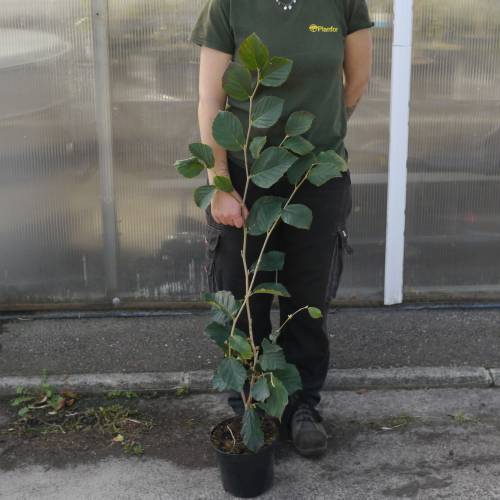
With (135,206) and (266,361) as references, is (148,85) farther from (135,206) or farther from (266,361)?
(266,361)


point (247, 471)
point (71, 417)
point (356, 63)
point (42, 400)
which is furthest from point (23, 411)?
point (356, 63)

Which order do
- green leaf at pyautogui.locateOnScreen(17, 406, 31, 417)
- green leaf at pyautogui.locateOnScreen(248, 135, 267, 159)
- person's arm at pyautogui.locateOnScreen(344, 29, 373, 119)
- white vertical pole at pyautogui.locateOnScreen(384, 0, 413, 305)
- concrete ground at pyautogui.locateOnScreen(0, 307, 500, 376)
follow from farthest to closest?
white vertical pole at pyautogui.locateOnScreen(384, 0, 413, 305)
concrete ground at pyautogui.locateOnScreen(0, 307, 500, 376)
green leaf at pyautogui.locateOnScreen(17, 406, 31, 417)
person's arm at pyautogui.locateOnScreen(344, 29, 373, 119)
green leaf at pyautogui.locateOnScreen(248, 135, 267, 159)

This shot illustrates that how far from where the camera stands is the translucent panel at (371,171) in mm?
4957

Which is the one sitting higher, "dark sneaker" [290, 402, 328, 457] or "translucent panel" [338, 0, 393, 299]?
"translucent panel" [338, 0, 393, 299]

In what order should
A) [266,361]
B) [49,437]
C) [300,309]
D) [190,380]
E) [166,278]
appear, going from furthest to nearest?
[166,278] → [190,380] → [49,437] → [300,309] → [266,361]

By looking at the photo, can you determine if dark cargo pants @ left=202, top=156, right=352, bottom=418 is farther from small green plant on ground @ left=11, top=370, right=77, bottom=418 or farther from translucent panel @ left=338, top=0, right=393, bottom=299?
translucent panel @ left=338, top=0, right=393, bottom=299

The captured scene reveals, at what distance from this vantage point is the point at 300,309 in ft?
11.5

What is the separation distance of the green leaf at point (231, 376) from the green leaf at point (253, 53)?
1.09m

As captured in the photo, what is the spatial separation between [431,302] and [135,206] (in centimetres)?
191

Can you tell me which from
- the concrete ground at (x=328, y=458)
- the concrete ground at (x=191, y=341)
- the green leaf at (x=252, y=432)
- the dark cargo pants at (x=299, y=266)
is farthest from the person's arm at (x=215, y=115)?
the concrete ground at (x=191, y=341)

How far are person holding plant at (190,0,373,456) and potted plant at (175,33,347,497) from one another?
89 mm

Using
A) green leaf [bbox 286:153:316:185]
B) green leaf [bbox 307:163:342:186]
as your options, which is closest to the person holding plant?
green leaf [bbox 286:153:316:185]

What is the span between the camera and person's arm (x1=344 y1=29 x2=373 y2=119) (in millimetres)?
3459

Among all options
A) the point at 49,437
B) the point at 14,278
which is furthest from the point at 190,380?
the point at 14,278
